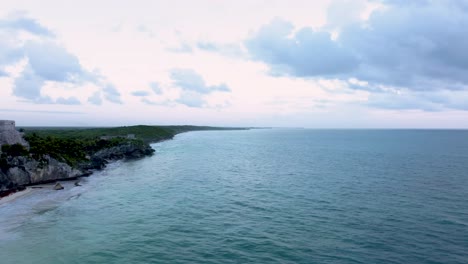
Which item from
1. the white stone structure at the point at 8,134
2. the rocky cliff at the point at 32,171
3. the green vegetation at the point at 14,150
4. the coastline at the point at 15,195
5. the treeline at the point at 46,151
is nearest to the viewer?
the coastline at the point at 15,195

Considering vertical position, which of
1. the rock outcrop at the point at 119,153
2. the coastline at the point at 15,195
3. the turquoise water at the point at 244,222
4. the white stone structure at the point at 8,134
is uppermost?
the white stone structure at the point at 8,134

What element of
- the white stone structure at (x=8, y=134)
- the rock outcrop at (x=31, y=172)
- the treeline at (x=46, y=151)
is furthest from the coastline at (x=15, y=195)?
the white stone structure at (x=8, y=134)

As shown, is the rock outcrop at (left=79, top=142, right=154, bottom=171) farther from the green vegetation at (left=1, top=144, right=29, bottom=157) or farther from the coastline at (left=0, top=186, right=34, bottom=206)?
the coastline at (left=0, top=186, right=34, bottom=206)

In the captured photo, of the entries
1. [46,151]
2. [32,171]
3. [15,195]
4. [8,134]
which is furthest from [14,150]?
[15,195]

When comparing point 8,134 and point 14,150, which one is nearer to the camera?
point 14,150

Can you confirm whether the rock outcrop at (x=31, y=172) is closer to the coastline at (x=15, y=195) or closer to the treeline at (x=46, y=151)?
the treeline at (x=46, y=151)

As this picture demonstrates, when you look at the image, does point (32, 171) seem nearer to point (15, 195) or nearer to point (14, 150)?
point (14, 150)

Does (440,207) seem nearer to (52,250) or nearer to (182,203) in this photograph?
(182,203)

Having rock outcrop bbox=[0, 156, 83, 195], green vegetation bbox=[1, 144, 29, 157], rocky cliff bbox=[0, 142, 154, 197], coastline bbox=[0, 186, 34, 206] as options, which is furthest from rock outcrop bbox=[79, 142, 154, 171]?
coastline bbox=[0, 186, 34, 206]

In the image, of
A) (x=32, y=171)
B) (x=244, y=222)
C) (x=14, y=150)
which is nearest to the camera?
(x=244, y=222)

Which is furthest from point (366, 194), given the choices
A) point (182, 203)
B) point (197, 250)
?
point (197, 250)

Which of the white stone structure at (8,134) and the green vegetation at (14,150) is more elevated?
the white stone structure at (8,134)

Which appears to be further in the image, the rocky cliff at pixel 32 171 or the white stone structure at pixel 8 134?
the white stone structure at pixel 8 134
